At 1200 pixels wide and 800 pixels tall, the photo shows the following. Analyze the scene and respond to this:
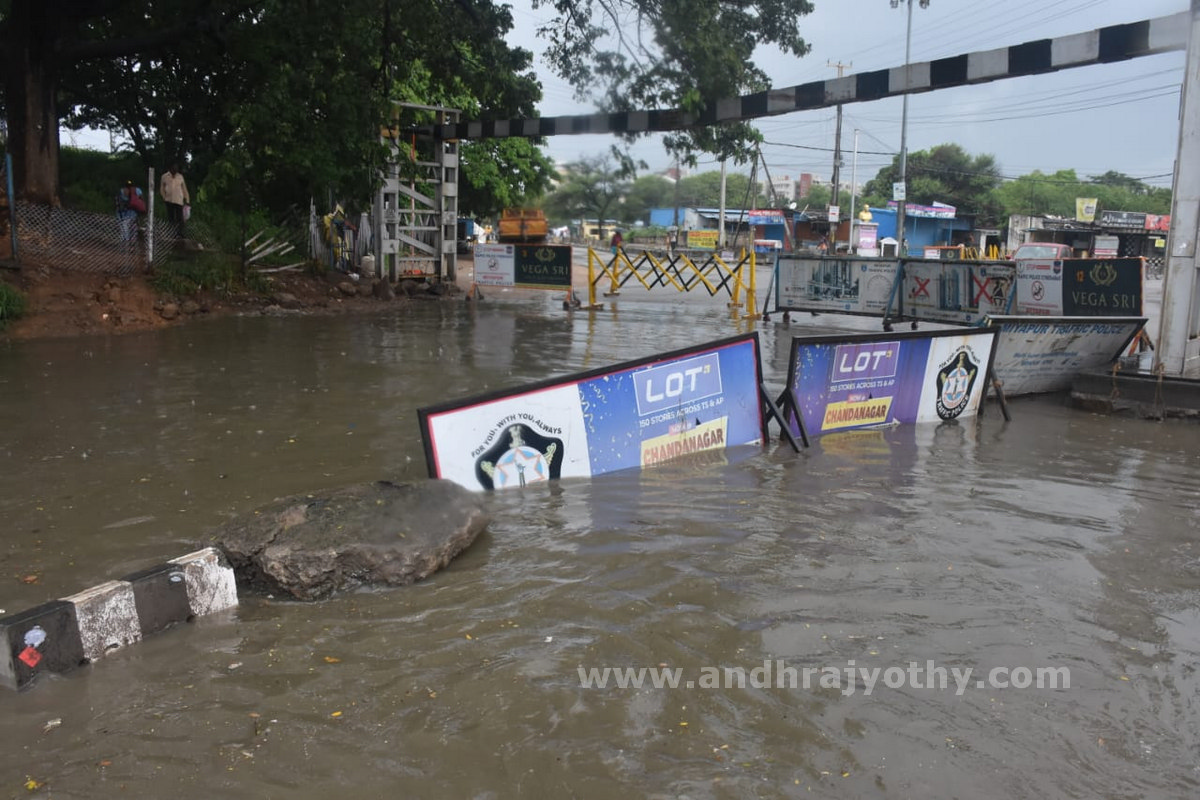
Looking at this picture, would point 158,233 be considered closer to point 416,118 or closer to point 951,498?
point 416,118

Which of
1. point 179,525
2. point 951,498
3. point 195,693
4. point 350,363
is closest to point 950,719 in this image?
point 195,693

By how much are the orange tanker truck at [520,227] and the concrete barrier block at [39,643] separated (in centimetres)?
4933

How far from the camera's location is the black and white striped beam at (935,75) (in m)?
10.0

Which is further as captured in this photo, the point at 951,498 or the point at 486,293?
the point at 486,293

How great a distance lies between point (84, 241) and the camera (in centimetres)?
1548

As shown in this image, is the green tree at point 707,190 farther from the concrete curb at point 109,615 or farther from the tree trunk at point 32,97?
the concrete curb at point 109,615

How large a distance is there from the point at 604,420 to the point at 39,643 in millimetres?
4183

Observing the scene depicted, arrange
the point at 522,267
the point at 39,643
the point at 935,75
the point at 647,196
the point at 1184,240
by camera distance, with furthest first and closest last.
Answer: the point at 647,196 < the point at 522,267 < the point at 935,75 < the point at 1184,240 < the point at 39,643

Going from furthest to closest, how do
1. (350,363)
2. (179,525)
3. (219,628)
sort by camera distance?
(350,363), (179,525), (219,628)

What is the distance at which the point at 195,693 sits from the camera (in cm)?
367

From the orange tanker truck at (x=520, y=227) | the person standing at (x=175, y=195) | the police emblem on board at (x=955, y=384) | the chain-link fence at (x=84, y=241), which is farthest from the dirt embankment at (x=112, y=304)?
the orange tanker truck at (x=520, y=227)

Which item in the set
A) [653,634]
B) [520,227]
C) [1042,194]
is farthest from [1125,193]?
[653,634]

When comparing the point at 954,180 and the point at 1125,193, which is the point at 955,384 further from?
the point at 1125,193

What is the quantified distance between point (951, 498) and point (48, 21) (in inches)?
663
